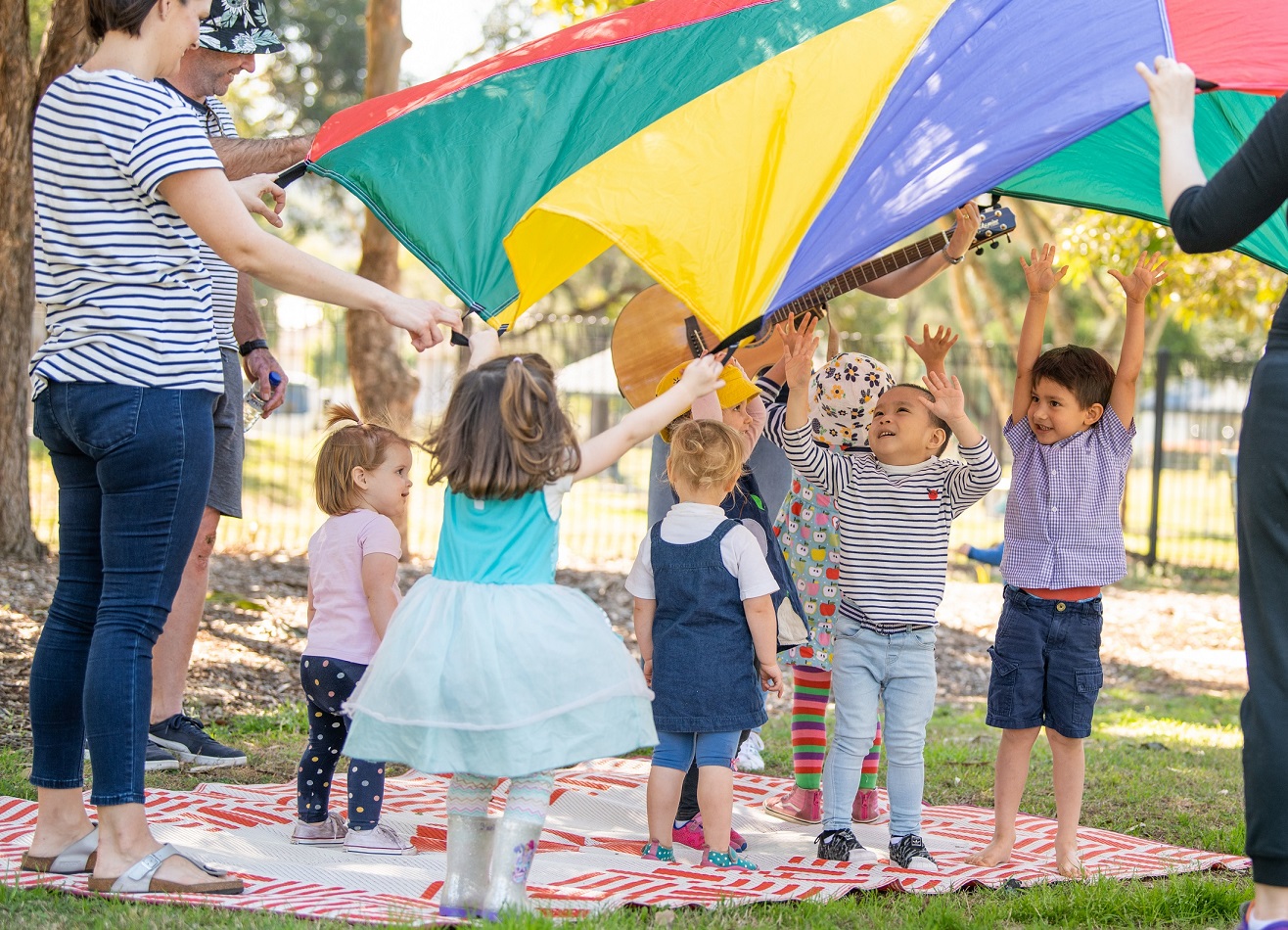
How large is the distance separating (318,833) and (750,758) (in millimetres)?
1918

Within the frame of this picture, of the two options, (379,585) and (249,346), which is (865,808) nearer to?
(379,585)

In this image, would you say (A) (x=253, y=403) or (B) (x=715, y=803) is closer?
(B) (x=715, y=803)

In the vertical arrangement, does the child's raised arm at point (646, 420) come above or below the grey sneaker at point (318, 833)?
above

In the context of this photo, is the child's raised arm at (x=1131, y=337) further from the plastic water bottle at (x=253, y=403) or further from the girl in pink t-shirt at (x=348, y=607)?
the plastic water bottle at (x=253, y=403)

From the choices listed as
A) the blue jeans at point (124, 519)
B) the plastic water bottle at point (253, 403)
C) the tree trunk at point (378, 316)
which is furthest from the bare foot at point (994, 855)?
the tree trunk at point (378, 316)

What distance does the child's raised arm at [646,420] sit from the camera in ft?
10.1

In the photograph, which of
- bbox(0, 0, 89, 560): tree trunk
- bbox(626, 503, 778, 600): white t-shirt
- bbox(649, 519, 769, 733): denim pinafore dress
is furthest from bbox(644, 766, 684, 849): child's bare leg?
bbox(0, 0, 89, 560): tree trunk

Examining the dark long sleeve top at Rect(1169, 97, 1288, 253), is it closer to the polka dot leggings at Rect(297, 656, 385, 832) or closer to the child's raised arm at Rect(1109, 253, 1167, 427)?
the child's raised arm at Rect(1109, 253, 1167, 427)

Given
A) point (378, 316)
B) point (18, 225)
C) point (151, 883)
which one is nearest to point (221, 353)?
point (151, 883)

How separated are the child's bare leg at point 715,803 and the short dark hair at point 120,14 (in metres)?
2.37

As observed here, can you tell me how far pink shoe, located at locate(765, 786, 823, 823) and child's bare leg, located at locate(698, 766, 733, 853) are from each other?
75cm

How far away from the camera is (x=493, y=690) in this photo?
2910 millimetres

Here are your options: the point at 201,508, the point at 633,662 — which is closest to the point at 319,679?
the point at 201,508

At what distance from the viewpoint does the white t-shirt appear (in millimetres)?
3723
